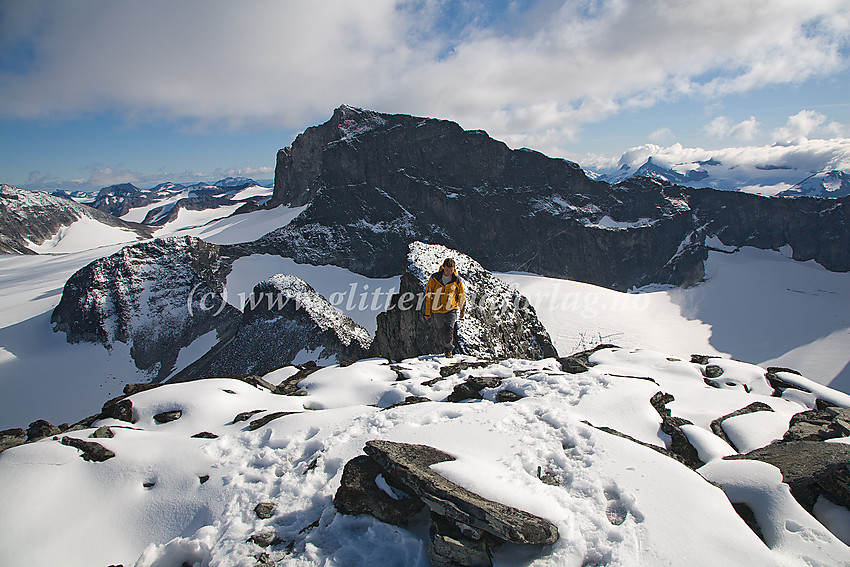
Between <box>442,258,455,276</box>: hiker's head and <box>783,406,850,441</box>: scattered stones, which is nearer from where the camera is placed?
<box>783,406,850,441</box>: scattered stones

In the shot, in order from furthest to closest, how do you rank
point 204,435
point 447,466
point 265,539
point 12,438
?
point 12,438
point 204,435
point 447,466
point 265,539

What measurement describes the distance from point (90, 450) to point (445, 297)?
25.9 ft

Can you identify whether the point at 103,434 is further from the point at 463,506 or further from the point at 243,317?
the point at 243,317

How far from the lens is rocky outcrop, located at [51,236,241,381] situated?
34.1 m

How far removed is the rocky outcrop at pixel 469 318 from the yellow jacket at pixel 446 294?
2.93 metres

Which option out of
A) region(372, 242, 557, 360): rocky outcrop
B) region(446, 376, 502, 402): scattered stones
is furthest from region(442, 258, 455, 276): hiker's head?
region(372, 242, 557, 360): rocky outcrop

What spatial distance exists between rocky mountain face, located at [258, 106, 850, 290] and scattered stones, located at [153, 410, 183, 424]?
208ft

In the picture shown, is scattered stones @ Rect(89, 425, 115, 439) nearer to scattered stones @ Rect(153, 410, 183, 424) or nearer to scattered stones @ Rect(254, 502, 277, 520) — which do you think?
scattered stones @ Rect(153, 410, 183, 424)

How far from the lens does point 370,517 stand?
4059mm

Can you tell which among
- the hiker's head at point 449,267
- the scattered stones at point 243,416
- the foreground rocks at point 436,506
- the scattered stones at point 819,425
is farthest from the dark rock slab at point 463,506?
the hiker's head at point 449,267

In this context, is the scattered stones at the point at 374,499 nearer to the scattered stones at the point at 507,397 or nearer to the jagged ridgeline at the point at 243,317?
the scattered stones at the point at 507,397

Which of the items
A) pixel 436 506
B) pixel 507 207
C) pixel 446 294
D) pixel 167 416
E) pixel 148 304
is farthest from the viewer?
pixel 507 207

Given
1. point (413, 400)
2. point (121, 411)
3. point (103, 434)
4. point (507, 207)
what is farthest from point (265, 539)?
point (507, 207)

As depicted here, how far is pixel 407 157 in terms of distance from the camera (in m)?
76.9
